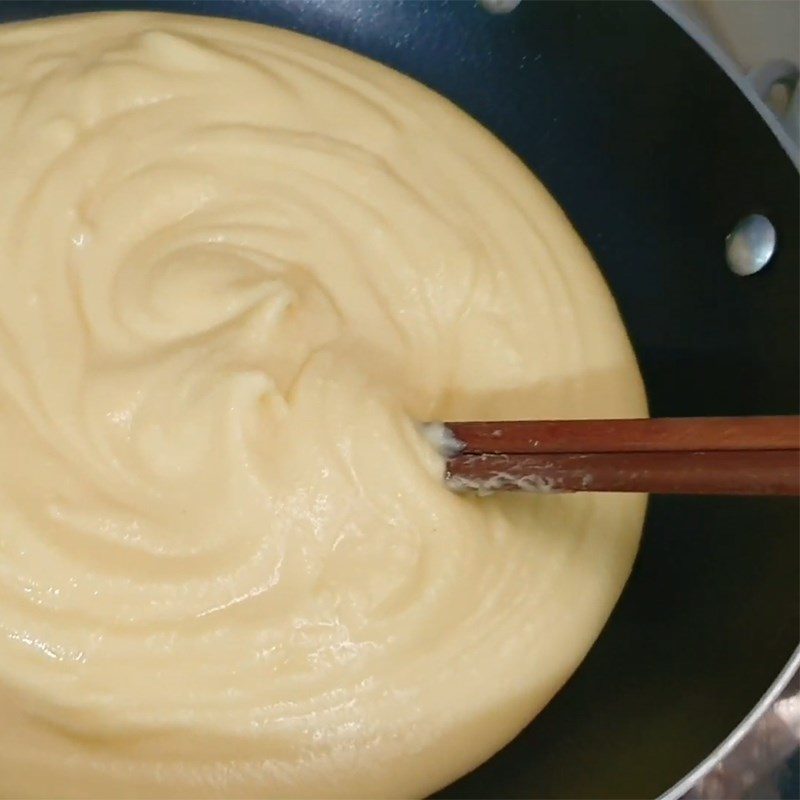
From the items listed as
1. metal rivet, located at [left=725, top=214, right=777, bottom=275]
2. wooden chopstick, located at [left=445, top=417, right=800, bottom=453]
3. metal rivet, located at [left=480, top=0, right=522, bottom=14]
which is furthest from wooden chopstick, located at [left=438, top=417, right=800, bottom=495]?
metal rivet, located at [left=480, top=0, right=522, bottom=14]

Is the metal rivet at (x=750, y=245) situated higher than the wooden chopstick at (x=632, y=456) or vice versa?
the metal rivet at (x=750, y=245)

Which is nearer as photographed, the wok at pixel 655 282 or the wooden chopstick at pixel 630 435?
the wooden chopstick at pixel 630 435

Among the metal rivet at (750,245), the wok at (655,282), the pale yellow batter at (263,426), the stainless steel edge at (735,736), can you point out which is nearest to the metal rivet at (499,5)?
the wok at (655,282)

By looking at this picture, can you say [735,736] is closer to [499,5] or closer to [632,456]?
[632,456]

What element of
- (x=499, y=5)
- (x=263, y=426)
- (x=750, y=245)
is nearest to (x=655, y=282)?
(x=750, y=245)

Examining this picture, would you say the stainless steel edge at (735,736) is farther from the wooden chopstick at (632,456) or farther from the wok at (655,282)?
the wooden chopstick at (632,456)

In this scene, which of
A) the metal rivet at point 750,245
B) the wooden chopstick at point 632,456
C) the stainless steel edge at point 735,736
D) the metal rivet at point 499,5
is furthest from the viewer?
the metal rivet at point 499,5
